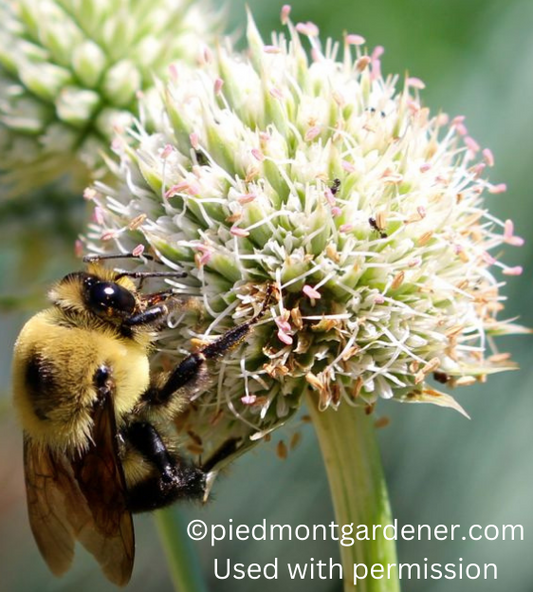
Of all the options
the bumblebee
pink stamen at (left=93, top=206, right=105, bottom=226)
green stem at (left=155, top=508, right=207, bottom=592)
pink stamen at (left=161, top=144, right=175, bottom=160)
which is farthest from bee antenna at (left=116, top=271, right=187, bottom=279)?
green stem at (left=155, top=508, right=207, bottom=592)

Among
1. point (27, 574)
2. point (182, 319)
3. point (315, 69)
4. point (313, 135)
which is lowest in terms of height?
point (27, 574)

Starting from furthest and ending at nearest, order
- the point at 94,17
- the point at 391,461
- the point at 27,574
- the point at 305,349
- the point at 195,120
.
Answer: the point at 27,574
the point at 391,461
the point at 94,17
the point at 195,120
the point at 305,349

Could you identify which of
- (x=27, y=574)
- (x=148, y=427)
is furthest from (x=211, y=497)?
(x=27, y=574)

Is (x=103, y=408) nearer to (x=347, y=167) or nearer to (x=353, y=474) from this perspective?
(x=353, y=474)

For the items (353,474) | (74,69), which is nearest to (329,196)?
(353,474)

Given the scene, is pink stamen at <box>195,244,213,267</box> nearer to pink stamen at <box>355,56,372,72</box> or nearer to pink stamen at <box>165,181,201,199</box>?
pink stamen at <box>165,181,201,199</box>

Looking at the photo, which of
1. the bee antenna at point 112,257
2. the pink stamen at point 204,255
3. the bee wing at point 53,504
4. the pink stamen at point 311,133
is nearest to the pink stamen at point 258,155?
the pink stamen at point 311,133

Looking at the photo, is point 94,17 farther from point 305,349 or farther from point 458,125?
point 305,349
